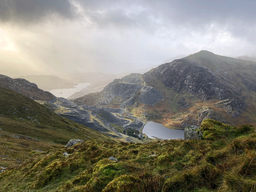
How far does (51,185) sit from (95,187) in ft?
15.5

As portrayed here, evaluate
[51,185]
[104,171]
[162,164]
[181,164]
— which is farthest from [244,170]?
[51,185]

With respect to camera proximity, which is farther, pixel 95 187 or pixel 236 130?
pixel 236 130

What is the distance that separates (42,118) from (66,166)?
271 ft

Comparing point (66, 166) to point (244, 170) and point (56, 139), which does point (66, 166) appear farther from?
point (56, 139)

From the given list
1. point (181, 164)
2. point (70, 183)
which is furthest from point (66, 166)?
point (181, 164)

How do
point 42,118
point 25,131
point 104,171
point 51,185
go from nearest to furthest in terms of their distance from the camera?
point 104,171, point 51,185, point 25,131, point 42,118

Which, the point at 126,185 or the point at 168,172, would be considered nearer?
the point at 126,185

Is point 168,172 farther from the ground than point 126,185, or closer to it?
closer to it

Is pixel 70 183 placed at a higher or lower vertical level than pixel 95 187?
lower

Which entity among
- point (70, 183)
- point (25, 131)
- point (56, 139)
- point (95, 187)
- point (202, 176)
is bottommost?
point (56, 139)

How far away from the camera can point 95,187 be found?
7648 mm

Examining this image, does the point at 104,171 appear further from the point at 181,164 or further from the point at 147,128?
the point at 147,128

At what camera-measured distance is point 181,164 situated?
9.57m

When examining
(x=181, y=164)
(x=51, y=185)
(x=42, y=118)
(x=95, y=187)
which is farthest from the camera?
(x=42, y=118)
